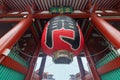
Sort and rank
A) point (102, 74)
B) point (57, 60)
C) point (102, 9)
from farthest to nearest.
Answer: point (102, 9) → point (102, 74) → point (57, 60)

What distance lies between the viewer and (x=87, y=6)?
5.18 m

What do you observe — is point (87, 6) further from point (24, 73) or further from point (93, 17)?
point (24, 73)

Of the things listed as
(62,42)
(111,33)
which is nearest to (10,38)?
(62,42)

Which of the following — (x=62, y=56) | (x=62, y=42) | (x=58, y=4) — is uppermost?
(x=58, y=4)

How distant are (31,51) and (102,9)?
3058mm

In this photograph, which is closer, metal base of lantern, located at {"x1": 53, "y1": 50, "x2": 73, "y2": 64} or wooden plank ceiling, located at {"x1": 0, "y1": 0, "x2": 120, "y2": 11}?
metal base of lantern, located at {"x1": 53, "y1": 50, "x2": 73, "y2": 64}

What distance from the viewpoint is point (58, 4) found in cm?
523

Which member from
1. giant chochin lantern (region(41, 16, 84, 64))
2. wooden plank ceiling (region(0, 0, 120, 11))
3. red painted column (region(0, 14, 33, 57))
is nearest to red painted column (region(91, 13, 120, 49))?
giant chochin lantern (region(41, 16, 84, 64))

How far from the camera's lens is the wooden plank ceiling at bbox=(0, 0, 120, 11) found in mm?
5105

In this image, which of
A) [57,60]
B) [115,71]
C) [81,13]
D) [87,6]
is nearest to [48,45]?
[57,60]

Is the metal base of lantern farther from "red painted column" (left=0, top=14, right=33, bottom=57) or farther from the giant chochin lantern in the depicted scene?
"red painted column" (left=0, top=14, right=33, bottom=57)

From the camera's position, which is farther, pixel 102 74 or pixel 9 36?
pixel 102 74

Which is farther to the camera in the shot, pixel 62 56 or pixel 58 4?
pixel 58 4

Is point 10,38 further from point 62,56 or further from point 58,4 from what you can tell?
point 58,4
